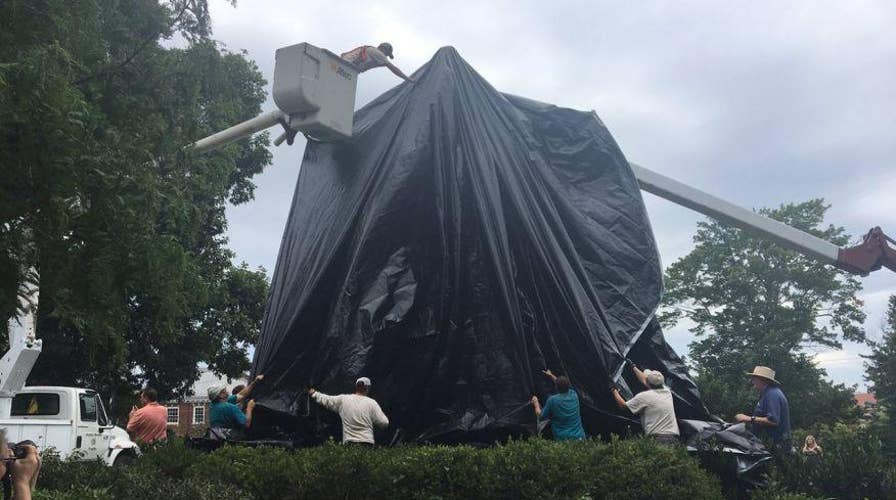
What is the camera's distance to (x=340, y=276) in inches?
355

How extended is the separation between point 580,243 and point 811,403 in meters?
27.9

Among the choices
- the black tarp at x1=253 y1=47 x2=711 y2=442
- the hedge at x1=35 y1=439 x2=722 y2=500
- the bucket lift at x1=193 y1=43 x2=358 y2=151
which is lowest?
the hedge at x1=35 y1=439 x2=722 y2=500

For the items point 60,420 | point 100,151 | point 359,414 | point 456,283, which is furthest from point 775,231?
point 60,420

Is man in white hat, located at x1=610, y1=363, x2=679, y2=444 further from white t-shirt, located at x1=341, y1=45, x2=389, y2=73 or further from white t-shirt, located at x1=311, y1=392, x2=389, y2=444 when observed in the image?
white t-shirt, located at x1=341, y1=45, x2=389, y2=73

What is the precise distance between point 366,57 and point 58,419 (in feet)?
25.6

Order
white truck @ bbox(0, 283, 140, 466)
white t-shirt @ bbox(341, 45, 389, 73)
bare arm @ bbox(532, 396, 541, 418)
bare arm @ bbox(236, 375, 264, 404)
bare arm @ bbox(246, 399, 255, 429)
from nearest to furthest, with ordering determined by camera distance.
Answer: bare arm @ bbox(532, 396, 541, 418), bare arm @ bbox(246, 399, 255, 429), bare arm @ bbox(236, 375, 264, 404), white t-shirt @ bbox(341, 45, 389, 73), white truck @ bbox(0, 283, 140, 466)

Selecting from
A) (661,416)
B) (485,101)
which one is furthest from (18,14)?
(661,416)

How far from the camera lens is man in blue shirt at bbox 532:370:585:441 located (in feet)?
25.2

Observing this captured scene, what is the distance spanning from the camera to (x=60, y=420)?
1299 centimetres

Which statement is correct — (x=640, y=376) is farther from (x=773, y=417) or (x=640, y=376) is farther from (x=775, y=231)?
(x=775, y=231)

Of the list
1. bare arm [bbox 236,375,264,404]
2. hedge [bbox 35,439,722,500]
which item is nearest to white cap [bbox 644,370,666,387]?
hedge [bbox 35,439,722,500]

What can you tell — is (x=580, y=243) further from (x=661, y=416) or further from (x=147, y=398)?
(x=147, y=398)

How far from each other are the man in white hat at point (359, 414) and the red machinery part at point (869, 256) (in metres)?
9.99

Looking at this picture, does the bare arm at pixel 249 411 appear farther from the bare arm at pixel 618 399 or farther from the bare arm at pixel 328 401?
the bare arm at pixel 618 399
